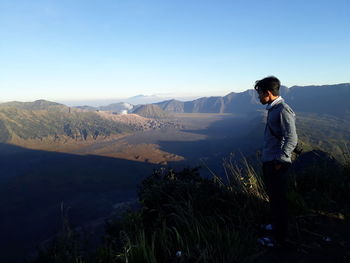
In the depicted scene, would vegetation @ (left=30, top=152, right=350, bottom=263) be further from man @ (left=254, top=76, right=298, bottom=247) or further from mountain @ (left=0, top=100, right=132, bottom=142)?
mountain @ (left=0, top=100, right=132, bottom=142)

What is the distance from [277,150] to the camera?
3.06 meters

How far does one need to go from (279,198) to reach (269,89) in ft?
4.30

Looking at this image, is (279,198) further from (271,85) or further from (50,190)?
(50,190)

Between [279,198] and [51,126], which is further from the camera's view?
[51,126]

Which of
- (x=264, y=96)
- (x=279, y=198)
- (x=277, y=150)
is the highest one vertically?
(x=264, y=96)

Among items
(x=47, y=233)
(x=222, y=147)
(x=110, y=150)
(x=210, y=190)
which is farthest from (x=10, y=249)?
(x=222, y=147)

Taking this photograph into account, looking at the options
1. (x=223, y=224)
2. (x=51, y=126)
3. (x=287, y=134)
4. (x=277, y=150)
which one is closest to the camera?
(x=287, y=134)

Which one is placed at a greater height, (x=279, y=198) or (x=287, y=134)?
(x=287, y=134)

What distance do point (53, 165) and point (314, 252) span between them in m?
85.1

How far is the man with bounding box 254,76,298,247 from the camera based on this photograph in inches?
117

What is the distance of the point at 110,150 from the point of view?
3937 inches

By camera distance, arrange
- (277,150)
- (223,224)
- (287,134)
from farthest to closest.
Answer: (223,224), (277,150), (287,134)

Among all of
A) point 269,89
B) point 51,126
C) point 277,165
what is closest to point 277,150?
point 277,165

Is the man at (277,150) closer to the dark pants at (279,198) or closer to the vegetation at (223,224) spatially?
the dark pants at (279,198)
